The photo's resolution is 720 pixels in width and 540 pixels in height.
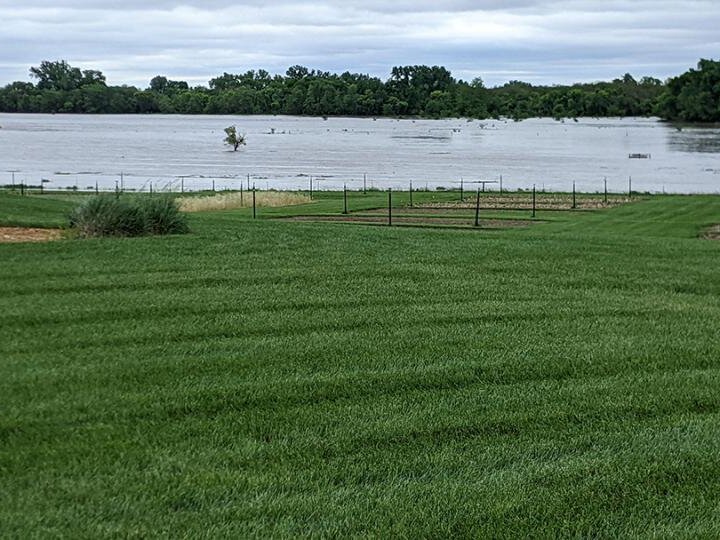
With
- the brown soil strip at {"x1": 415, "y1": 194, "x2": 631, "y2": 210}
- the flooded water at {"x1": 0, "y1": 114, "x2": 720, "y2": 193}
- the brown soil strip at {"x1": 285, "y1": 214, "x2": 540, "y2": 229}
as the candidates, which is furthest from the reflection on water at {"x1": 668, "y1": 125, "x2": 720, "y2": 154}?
the brown soil strip at {"x1": 285, "y1": 214, "x2": 540, "y2": 229}

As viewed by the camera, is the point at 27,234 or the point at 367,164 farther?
the point at 367,164

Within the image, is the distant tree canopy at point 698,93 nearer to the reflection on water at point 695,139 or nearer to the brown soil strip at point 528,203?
the reflection on water at point 695,139

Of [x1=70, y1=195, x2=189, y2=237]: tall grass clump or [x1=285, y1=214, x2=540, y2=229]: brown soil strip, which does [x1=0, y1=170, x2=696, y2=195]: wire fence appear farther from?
[x1=70, y1=195, x2=189, y2=237]: tall grass clump

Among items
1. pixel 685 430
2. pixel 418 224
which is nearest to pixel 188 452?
pixel 685 430

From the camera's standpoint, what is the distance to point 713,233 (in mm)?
28031

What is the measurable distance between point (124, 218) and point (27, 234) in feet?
4.72

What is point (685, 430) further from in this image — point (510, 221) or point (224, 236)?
point (510, 221)

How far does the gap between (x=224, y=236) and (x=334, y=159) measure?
286 feet

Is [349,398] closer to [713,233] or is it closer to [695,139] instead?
[713,233]

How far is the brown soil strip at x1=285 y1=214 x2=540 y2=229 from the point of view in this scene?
32.5 metres

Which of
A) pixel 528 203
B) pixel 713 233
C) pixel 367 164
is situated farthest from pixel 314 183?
pixel 713 233

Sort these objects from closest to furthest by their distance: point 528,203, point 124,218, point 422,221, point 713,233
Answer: point 124,218, point 713,233, point 422,221, point 528,203

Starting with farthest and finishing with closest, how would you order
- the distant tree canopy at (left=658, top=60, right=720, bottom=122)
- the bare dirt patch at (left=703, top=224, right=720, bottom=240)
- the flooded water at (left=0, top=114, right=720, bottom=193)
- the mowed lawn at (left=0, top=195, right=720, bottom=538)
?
the distant tree canopy at (left=658, top=60, right=720, bottom=122) → the flooded water at (left=0, top=114, right=720, bottom=193) → the bare dirt patch at (left=703, top=224, right=720, bottom=240) → the mowed lawn at (left=0, top=195, right=720, bottom=538)

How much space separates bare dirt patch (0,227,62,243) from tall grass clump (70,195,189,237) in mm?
337
